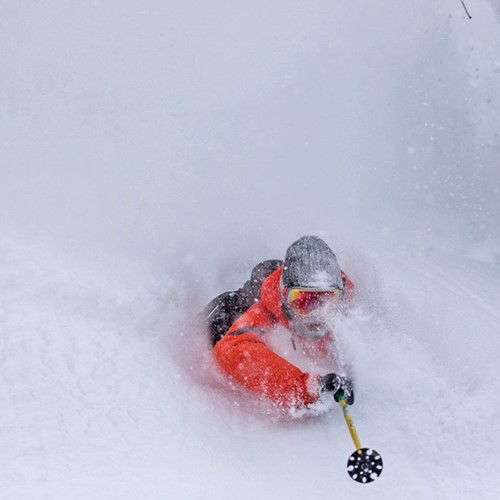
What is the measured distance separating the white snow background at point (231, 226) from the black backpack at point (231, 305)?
16 centimetres

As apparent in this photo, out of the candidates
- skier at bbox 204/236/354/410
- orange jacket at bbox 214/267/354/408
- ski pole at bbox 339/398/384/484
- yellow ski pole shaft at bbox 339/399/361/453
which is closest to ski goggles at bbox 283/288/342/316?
skier at bbox 204/236/354/410

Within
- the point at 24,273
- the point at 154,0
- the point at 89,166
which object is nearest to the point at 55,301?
the point at 24,273

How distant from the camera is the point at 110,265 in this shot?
4.41 metres

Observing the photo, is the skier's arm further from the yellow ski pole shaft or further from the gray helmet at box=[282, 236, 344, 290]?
the gray helmet at box=[282, 236, 344, 290]

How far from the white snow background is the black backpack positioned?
0.16 meters

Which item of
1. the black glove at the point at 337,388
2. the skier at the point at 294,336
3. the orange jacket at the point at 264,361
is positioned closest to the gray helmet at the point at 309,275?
the skier at the point at 294,336

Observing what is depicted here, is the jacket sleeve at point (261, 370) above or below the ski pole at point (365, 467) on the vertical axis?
above

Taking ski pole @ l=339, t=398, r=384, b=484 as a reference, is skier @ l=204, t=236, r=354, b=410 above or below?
above

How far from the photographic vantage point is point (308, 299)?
3.52m

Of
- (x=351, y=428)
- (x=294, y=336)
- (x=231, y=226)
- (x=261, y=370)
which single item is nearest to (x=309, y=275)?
(x=294, y=336)

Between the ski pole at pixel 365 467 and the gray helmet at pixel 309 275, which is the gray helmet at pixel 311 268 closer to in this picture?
the gray helmet at pixel 309 275

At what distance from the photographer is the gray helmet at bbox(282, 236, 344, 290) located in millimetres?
3473

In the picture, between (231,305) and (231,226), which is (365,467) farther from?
(231,226)

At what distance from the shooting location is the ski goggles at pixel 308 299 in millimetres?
3502
